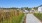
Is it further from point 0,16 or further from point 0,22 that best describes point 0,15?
point 0,22

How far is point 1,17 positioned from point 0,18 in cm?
11

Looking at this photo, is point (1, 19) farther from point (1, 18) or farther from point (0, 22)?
point (0, 22)

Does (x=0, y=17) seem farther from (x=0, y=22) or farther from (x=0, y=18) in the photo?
(x=0, y=22)

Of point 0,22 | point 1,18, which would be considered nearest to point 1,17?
point 1,18

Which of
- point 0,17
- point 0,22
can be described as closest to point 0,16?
point 0,17

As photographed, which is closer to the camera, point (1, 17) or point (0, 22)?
point (0, 22)

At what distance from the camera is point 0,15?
4.66 m

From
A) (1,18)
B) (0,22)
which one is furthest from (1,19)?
(0,22)

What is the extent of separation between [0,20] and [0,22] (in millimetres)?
239

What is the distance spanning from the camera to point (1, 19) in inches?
184

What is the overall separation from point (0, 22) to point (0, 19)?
29 cm

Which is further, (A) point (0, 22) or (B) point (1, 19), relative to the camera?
(B) point (1, 19)

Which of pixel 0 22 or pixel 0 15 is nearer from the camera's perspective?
pixel 0 22

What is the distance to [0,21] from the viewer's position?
4.50 m
